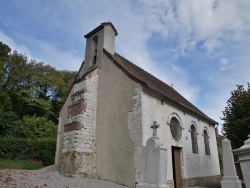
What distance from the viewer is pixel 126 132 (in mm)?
10164

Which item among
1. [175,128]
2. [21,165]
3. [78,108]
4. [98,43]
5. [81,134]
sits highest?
[98,43]

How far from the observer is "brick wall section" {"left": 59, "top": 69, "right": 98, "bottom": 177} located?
10250mm

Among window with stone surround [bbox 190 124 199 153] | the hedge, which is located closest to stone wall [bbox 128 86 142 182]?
window with stone surround [bbox 190 124 199 153]

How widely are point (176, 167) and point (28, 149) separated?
1292 centimetres

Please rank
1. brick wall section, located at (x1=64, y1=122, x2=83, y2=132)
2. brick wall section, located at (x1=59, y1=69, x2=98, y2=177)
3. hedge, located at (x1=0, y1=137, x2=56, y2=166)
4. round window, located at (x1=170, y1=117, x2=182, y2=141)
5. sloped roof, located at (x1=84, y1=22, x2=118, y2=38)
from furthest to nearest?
1. hedge, located at (x1=0, y1=137, x2=56, y2=166)
2. sloped roof, located at (x1=84, y1=22, x2=118, y2=38)
3. round window, located at (x1=170, y1=117, x2=182, y2=141)
4. brick wall section, located at (x1=64, y1=122, x2=83, y2=132)
5. brick wall section, located at (x1=59, y1=69, x2=98, y2=177)

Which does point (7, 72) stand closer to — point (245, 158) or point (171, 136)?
point (171, 136)

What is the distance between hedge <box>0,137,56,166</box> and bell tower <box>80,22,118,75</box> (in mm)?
7893

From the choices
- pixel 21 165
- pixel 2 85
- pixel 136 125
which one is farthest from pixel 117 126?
pixel 2 85

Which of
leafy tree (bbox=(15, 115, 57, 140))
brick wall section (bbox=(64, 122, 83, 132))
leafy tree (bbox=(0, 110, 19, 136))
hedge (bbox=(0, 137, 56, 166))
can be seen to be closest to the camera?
brick wall section (bbox=(64, 122, 83, 132))

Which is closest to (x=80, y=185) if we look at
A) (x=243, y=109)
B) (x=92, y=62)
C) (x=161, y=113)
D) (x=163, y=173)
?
(x=163, y=173)

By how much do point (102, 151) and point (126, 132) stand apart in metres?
1.74

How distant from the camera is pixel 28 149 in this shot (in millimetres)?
18609

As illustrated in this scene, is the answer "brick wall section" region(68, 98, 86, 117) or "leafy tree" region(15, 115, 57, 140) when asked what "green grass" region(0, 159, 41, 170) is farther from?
"brick wall section" region(68, 98, 86, 117)

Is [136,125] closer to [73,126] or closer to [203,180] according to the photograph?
[73,126]
